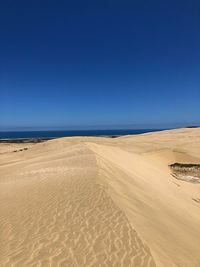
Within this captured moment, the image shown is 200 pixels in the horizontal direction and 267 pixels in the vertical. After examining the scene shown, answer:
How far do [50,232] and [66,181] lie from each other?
4.80 metres

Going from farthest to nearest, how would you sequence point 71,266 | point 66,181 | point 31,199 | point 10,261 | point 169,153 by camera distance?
point 169,153 < point 66,181 < point 31,199 < point 10,261 < point 71,266

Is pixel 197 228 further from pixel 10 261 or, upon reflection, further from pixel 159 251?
pixel 10 261

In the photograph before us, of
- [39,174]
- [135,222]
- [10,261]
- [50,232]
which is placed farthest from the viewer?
[39,174]

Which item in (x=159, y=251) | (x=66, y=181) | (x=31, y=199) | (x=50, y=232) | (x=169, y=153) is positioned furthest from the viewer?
(x=169, y=153)

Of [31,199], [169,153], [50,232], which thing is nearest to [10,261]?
[50,232]

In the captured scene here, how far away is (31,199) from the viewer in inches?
389

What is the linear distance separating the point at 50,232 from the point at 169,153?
24335mm

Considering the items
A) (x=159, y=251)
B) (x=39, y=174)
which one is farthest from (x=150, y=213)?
Answer: (x=39, y=174)

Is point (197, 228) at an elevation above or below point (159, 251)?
below

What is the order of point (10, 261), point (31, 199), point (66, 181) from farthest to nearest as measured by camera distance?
point (66, 181) < point (31, 199) < point (10, 261)

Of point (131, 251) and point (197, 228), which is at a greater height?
point (131, 251)

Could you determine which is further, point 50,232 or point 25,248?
point 50,232

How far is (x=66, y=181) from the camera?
11.5 meters

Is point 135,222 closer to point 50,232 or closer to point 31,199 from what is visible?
point 50,232
